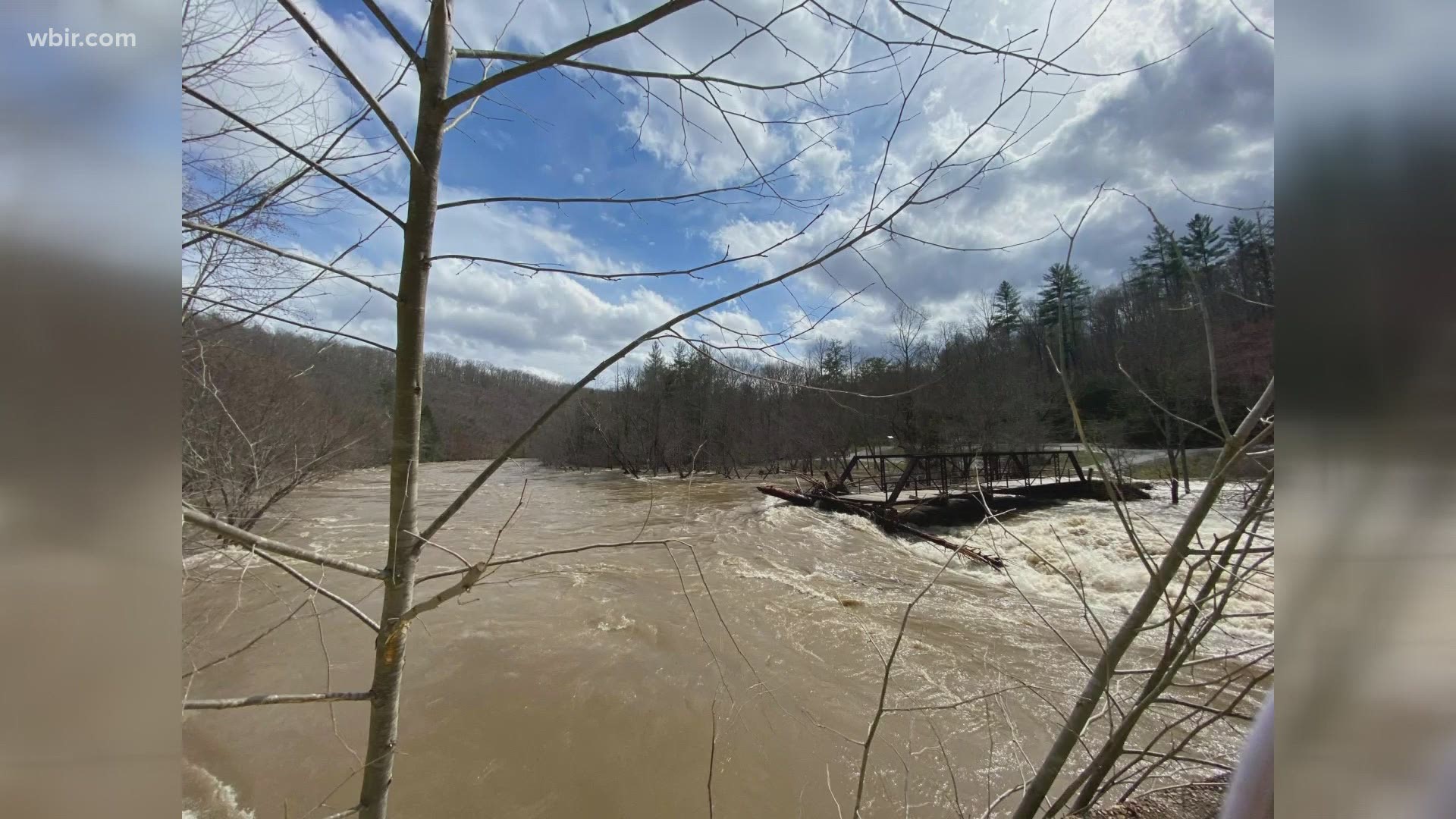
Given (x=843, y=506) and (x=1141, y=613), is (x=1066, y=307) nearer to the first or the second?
(x=1141, y=613)

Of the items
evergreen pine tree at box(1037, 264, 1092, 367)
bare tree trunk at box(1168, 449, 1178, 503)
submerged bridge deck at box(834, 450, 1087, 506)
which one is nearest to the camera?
evergreen pine tree at box(1037, 264, 1092, 367)

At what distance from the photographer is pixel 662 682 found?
17.3ft

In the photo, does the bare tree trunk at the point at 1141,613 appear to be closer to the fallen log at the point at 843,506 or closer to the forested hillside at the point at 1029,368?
the forested hillside at the point at 1029,368

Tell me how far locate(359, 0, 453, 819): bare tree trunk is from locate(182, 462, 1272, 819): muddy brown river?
19 centimetres

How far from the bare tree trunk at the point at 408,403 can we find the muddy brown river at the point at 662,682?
0.19 metres

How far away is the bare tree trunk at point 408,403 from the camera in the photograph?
93cm

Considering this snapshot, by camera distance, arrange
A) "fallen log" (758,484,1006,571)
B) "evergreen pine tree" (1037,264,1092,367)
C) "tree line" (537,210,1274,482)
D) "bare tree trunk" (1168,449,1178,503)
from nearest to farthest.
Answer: "tree line" (537,210,1274,482) < "evergreen pine tree" (1037,264,1092,367) < "bare tree trunk" (1168,449,1178,503) < "fallen log" (758,484,1006,571)

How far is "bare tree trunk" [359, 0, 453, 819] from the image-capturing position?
932 millimetres

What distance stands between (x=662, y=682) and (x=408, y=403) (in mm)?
5113

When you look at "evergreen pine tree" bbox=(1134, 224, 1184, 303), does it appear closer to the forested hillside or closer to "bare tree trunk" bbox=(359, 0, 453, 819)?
the forested hillside
